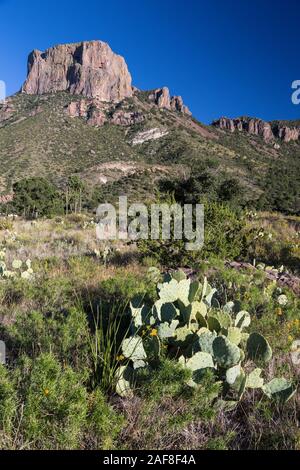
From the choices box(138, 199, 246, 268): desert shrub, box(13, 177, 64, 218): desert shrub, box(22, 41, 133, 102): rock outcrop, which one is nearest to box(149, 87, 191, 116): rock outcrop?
box(22, 41, 133, 102): rock outcrop

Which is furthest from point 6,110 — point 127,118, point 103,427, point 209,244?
point 103,427

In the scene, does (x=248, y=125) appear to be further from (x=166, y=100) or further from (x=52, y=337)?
(x=52, y=337)

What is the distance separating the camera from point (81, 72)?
128625 mm

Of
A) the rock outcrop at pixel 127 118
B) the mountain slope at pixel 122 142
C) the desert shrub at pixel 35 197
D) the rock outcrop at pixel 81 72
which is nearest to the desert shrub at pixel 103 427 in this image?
the mountain slope at pixel 122 142

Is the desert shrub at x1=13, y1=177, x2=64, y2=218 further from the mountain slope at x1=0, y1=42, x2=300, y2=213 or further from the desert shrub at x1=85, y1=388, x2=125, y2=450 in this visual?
the desert shrub at x1=85, y1=388, x2=125, y2=450

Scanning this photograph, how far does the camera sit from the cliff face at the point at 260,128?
113 metres

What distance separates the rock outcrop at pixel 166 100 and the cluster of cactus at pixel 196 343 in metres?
107

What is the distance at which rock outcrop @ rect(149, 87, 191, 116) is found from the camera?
107m

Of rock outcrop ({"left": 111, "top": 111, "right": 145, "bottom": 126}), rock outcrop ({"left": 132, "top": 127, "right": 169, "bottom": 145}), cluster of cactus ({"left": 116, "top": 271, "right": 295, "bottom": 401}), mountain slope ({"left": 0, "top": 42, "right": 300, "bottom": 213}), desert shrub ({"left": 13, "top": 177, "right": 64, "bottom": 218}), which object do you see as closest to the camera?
cluster of cactus ({"left": 116, "top": 271, "right": 295, "bottom": 401})

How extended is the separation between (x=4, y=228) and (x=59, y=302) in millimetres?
9452

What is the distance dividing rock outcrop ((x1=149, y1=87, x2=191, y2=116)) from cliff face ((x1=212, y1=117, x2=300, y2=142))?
1257cm

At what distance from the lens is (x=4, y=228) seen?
41.8 feet

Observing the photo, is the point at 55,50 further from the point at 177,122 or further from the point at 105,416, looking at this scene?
the point at 105,416
